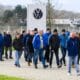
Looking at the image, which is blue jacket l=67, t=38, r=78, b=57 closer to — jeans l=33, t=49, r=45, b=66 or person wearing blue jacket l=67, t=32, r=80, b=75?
person wearing blue jacket l=67, t=32, r=80, b=75

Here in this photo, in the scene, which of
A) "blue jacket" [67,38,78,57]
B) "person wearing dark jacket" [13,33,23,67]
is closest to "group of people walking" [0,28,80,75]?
"person wearing dark jacket" [13,33,23,67]

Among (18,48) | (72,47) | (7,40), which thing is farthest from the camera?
(7,40)

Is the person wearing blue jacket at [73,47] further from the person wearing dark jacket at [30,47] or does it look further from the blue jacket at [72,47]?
the person wearing dark jacket at [30,47]

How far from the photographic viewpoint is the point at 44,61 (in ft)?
81.5

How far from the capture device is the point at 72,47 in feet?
69.9

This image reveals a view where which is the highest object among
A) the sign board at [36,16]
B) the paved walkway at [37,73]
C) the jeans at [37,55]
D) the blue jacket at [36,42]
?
the sign board at [36,16]

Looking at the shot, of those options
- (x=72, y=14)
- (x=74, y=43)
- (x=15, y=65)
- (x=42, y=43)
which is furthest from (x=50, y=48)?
(x=72, y=14)

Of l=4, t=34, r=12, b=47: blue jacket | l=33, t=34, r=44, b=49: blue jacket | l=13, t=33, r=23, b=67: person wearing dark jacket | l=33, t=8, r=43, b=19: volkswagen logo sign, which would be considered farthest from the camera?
l=4, t=34, r=12, b=47: blue jacket

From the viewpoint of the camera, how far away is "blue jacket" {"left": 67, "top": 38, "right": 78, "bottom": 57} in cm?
2125

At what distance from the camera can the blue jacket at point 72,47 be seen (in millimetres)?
21250

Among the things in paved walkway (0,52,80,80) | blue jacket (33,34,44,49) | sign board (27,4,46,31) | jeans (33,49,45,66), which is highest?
sign board (27,4,46,31)

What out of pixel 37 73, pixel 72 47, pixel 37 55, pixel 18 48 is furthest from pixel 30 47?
pixel 72 47

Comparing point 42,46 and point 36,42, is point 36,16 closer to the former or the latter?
point 42,46

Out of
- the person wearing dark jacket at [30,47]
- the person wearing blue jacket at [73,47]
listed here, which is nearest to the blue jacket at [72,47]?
the person wearing blue jacket at [73,47]
